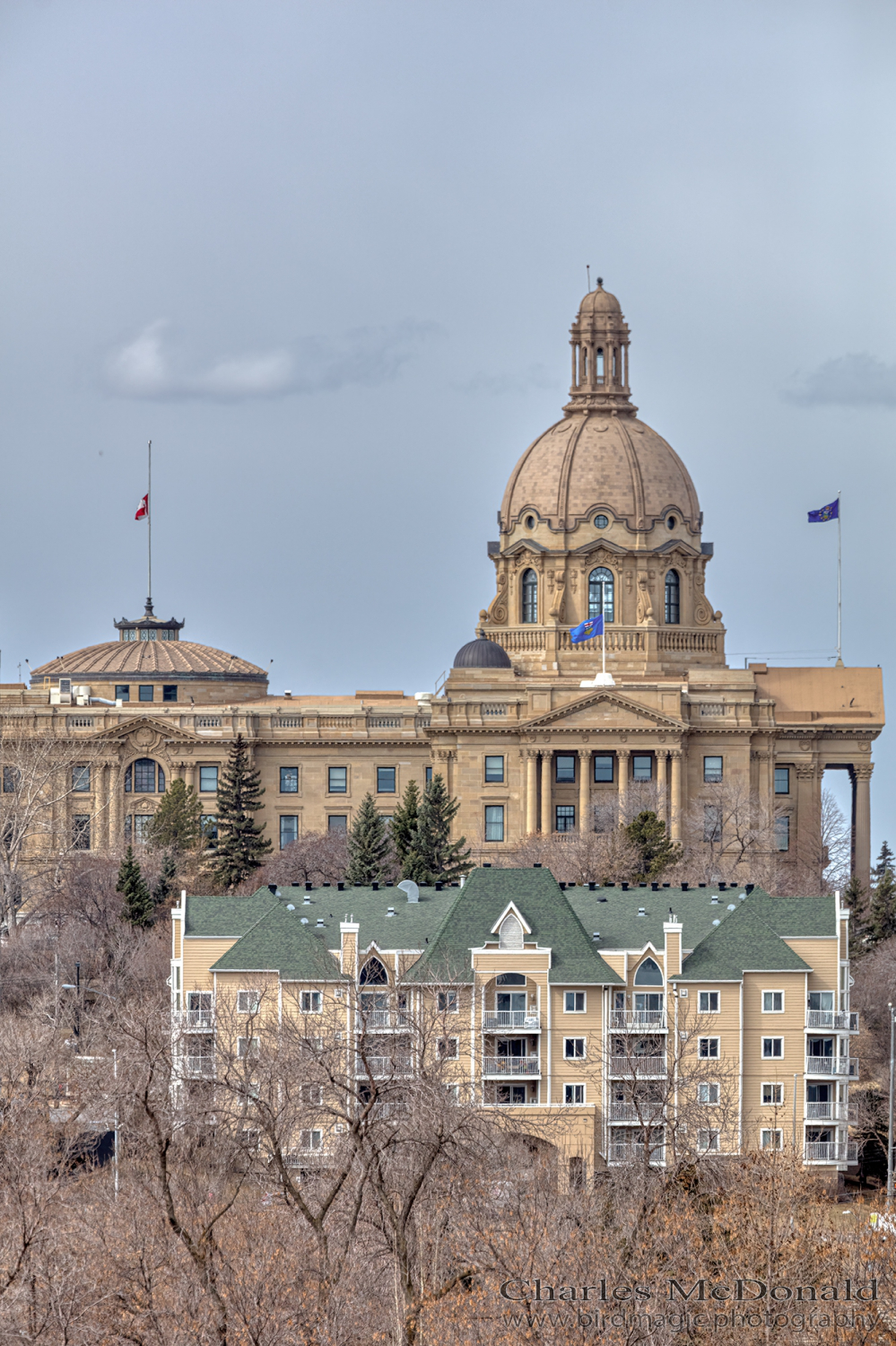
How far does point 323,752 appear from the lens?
168 meters

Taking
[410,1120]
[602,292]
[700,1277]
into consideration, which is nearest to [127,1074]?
[410,1120]

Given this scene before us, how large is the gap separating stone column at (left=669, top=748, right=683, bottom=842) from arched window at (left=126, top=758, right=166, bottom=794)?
27.4m

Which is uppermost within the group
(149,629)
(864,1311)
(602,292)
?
(602,292)

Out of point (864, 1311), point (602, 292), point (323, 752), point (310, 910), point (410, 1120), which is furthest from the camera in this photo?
point (602, 292)

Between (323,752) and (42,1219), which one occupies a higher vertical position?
(323,752)

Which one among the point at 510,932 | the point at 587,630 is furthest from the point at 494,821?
the point at 510,932

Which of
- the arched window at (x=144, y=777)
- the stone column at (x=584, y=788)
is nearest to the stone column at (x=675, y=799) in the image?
the stone column at (x=584, y=788)

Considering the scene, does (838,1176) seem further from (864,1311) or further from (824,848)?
(824,848)

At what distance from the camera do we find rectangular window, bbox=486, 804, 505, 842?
160750 millimetres

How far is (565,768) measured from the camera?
162 meters

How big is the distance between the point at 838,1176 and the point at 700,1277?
1196 inches

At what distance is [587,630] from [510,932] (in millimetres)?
68021

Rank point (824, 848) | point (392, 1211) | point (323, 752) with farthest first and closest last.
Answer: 1. point (323, 752)
2. point (824, 848)
3. point (392, 1211)

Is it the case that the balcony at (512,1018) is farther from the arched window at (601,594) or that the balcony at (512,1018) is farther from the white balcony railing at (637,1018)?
the arched window at (601,594)
